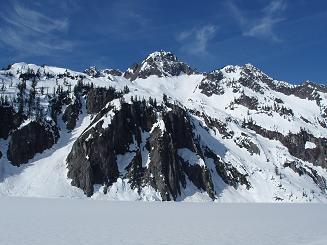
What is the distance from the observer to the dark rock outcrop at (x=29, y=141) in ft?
569

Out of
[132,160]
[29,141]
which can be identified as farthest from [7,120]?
[132,160]

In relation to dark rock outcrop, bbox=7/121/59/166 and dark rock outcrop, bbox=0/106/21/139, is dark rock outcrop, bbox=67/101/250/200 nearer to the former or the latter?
dark rock outcrop, bbox=7/121/59/166

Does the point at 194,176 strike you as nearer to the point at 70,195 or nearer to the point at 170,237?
the point at 70,195

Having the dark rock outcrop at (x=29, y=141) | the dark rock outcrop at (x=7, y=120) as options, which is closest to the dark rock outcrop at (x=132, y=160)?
the dark rock outcrop at (x=29, y=141)

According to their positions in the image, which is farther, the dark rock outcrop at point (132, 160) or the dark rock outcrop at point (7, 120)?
the dark rock outcrop at point (7, 120)

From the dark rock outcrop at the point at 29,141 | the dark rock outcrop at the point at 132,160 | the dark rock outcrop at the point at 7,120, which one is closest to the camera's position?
the dark rock outcrop at the point at 132,160

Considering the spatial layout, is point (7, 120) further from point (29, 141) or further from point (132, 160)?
point (132, 160)

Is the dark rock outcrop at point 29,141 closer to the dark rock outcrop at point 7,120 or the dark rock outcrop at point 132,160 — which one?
the dark rock outcrop at point 7,120

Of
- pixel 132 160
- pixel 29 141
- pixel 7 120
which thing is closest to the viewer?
pixel 29 141

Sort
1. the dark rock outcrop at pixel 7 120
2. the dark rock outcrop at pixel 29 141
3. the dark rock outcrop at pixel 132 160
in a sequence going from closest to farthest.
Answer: the dark rock outcrop at pixel 132 160, the dark rock outcrop at pixel 29 141, the dark rock outcrop at pixel 7 120

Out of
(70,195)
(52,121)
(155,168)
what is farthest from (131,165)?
(52,121)

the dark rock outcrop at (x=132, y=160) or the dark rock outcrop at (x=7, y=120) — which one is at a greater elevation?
the dark rock outcrop at (x=7, y=120)

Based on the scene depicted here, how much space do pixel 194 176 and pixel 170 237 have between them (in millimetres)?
158095

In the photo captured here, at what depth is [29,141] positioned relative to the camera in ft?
589
